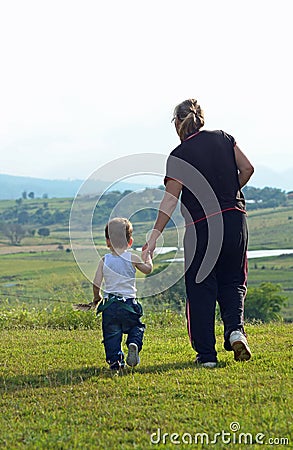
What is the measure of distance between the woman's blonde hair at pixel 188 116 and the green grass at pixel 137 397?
99.5 inches

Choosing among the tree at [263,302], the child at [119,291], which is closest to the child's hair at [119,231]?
the child at [119,291]

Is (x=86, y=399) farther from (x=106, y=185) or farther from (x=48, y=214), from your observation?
(x=48, y=214)

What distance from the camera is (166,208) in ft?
25.2

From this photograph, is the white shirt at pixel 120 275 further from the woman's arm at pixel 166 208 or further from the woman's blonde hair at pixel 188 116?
the woman's blonde hair at pixel 188 116

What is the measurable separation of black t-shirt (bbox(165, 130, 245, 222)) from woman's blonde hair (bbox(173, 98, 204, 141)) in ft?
0.36

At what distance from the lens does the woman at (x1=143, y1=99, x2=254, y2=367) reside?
25.1 ft

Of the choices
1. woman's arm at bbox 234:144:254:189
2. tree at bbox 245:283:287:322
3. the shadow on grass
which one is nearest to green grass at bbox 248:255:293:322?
tree at bbox 245:283:287:322

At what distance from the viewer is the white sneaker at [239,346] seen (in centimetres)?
738

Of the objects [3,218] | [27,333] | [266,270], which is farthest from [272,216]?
[27,333]

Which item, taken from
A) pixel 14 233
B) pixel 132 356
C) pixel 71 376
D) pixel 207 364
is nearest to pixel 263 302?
pixel 207 364

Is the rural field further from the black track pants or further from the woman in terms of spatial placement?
the woman

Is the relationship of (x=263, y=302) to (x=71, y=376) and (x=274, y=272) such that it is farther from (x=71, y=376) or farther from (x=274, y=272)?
(x=274, y=272)

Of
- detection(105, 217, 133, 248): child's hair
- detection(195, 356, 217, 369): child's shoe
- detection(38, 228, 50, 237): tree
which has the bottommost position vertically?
detection(195, 356, 217, 369): child's shoe

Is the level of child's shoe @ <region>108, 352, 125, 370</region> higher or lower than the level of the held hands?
lower
